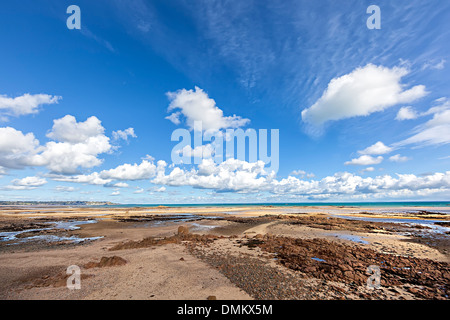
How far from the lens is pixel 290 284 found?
29.1ft

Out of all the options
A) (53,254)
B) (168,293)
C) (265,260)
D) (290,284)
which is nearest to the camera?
(168,293)

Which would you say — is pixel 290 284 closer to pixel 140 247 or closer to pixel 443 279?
pixel 443 279

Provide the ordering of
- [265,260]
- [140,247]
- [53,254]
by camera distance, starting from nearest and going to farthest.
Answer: [265,260] → [53,254] → [140,247]

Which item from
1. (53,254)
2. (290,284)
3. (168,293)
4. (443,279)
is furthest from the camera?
(53,254)

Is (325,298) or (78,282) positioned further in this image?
(78,282)

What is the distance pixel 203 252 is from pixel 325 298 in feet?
31.4

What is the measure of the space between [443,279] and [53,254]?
2421 cm

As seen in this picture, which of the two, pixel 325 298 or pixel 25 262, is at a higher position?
pixel 325 298
